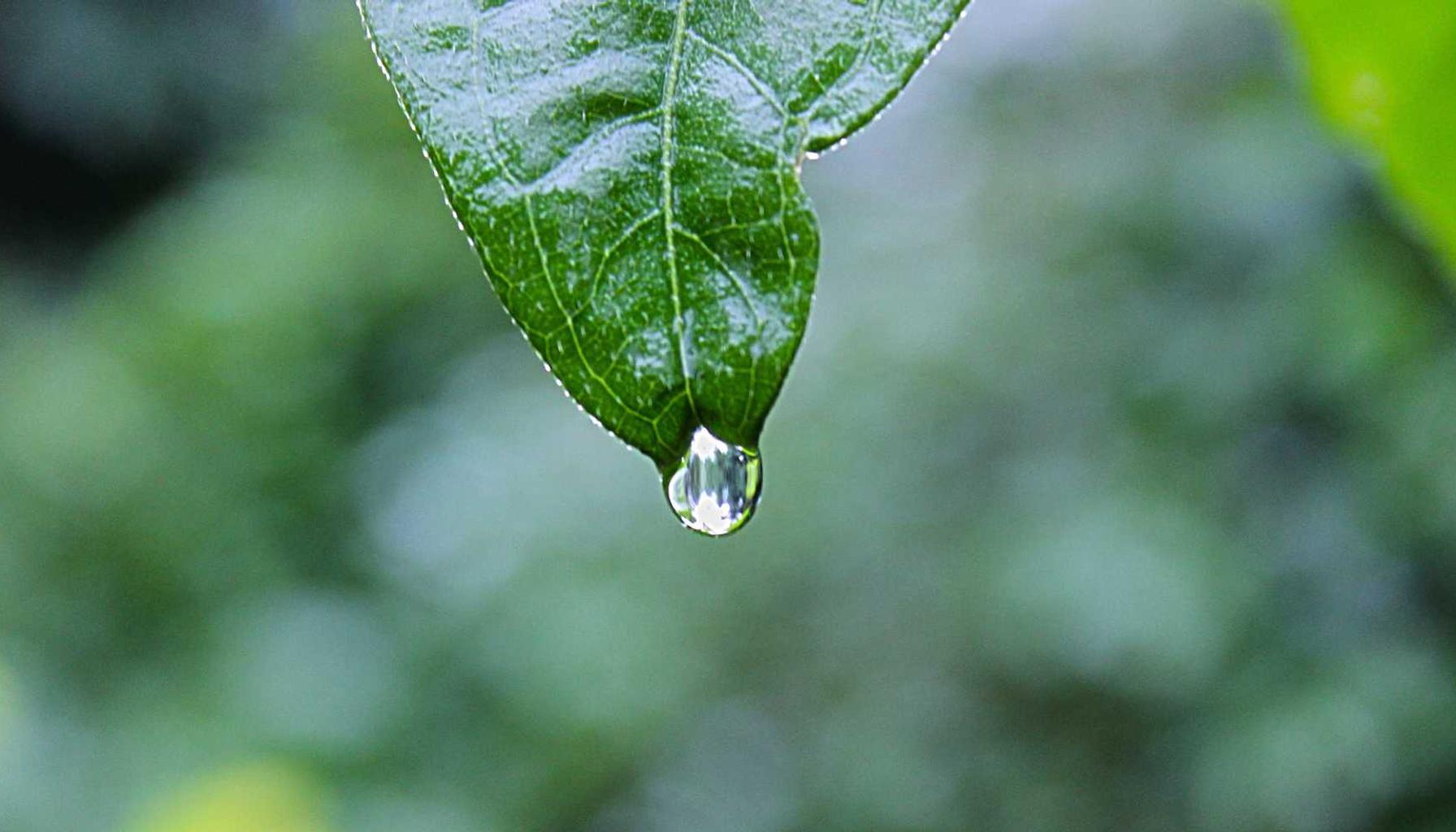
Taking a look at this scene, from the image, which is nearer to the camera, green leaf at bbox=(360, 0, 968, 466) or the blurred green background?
green leaf at bbox=(360, 0, 968, 466)

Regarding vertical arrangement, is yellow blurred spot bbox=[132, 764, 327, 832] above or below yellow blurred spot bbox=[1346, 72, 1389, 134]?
below

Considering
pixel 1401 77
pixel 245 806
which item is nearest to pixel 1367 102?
pixel 1401 77

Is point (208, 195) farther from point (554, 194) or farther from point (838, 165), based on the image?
point (554, 194)

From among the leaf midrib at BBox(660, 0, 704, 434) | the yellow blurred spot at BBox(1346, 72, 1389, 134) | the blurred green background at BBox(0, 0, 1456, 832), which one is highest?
the leaf midrib at BBox(660, 0, 704, 434)

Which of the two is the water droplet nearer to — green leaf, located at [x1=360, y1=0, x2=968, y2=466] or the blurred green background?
green leaf, located at [x1=360, y1=0, x2=968, y2=466]

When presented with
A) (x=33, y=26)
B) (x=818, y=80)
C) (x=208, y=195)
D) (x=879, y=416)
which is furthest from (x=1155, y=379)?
(x=33, y=26)

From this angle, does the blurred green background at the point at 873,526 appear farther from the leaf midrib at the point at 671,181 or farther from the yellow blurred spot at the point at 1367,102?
the leaf midrib at the point at 671,181

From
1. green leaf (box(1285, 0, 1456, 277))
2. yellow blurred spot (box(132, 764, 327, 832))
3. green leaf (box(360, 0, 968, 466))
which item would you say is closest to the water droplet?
green leaf (box(360, 0, 968, 466))
